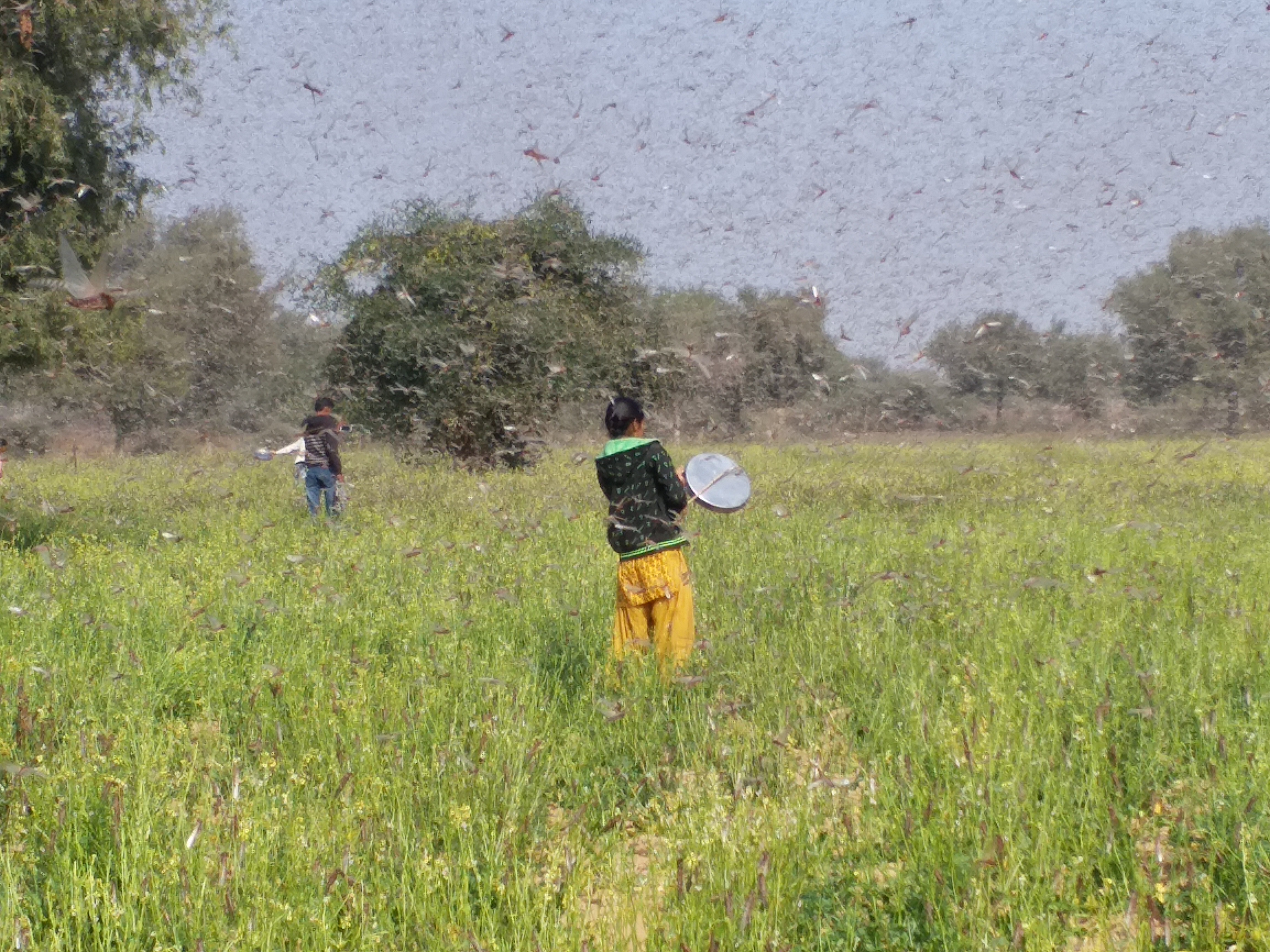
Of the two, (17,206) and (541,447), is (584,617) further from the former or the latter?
(541,447)

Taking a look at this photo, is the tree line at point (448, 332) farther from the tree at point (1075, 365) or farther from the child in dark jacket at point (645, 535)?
the child in dark jacket at point (645, 535)

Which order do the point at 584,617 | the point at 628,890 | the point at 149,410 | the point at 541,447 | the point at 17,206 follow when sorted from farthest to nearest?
the point at 149,410
the point at 541,447
the point at 17,206
the point at 584,617
the point at 628,890

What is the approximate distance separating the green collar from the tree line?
3.65m

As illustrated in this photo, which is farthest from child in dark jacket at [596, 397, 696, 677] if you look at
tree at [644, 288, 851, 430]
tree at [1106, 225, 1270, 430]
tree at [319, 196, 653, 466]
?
tree at [1106, 225, 1270, 430]

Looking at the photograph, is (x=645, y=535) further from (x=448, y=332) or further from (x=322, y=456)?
(x=448, y=332)

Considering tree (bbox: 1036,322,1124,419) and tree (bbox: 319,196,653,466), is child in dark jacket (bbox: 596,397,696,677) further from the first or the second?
tree (bbox: 1036,322,1124,419)

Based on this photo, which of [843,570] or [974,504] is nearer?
[843,570]

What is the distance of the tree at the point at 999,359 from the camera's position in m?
51.7

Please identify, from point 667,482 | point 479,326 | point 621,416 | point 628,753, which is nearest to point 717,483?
point 667,482

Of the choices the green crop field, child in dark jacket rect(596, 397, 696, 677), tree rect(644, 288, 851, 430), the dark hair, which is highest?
tree rect(644, 288, 851, 430)

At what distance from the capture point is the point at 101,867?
3.68m

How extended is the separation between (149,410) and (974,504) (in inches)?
1357

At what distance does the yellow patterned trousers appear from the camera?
6.06 metres

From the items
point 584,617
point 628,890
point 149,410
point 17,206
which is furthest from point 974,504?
point 149,410
